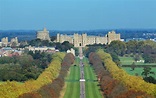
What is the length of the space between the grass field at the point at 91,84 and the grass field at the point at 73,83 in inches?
44.8

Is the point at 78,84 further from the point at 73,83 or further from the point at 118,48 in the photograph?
→ the point at 118,48

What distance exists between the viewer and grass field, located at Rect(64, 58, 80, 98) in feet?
207

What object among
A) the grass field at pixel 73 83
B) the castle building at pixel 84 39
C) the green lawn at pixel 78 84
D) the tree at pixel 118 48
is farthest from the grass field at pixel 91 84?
the castle building at pixel 84 39

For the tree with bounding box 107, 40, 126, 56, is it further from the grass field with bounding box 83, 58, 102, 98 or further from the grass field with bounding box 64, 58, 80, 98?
the grass field with bounding box 83, 58, 102, 98

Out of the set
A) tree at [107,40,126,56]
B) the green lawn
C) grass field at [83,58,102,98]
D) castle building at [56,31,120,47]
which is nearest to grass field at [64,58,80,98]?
the green lawn

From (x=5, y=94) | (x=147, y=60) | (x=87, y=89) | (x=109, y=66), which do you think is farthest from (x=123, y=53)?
(x=5, y=94)

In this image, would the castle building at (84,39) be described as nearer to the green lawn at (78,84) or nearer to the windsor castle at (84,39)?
the windsor castle at (84,39)

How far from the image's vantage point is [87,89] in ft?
226

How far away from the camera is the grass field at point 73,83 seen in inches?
2481

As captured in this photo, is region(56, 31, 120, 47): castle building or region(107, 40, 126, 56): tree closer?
region(107, 40, 126, 56): tree

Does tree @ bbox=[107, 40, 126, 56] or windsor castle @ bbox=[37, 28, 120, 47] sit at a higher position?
windsor castle @ bbox=[37, 28, 120, 47]

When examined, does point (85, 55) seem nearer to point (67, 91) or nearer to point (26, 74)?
point (26, 74)

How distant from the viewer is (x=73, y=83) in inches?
2985

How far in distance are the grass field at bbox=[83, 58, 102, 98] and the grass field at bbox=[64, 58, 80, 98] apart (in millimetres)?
1137
